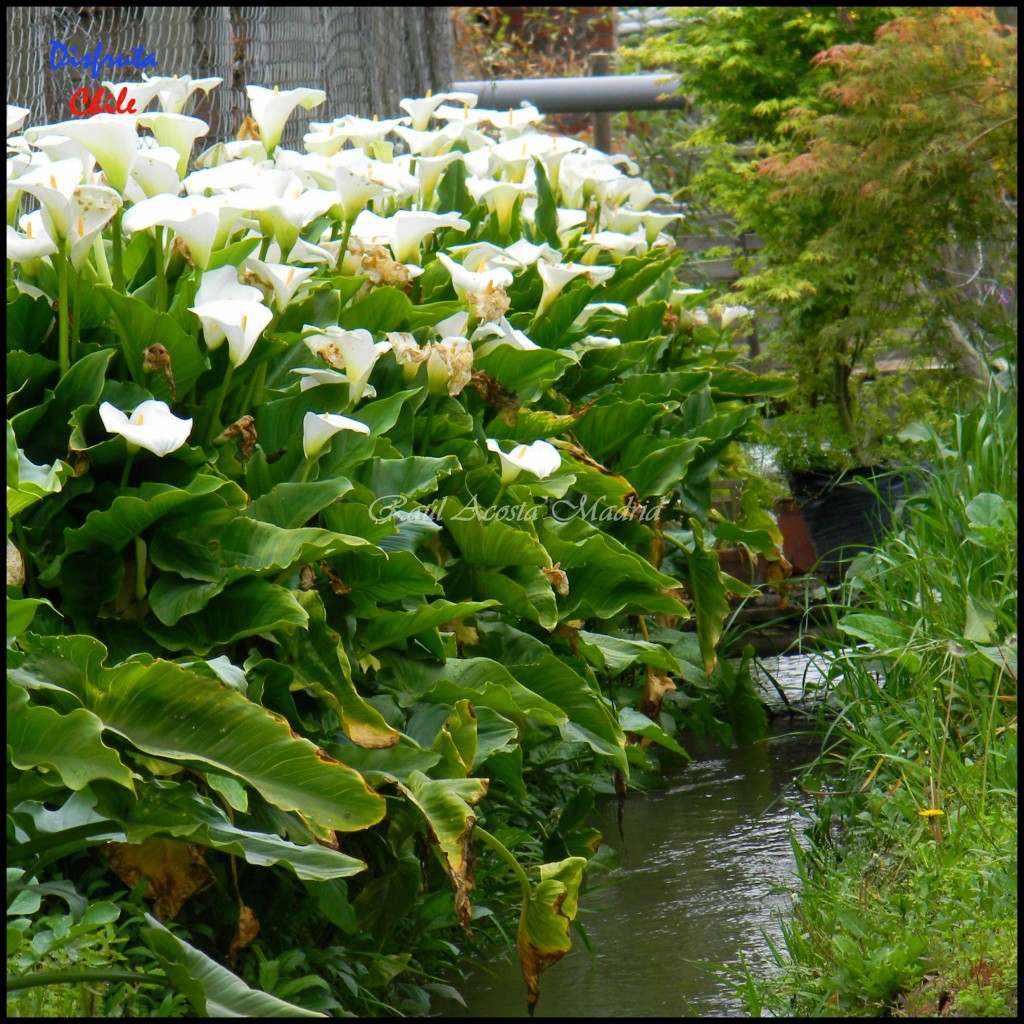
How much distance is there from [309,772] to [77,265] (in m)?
1.10

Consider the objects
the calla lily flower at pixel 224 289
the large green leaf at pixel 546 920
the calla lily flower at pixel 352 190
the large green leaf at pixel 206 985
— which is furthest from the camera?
the calla lily flower at pixel 352 190

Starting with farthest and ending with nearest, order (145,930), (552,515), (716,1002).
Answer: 1. (552,515)
2. (716,1002)
3. (145,930)

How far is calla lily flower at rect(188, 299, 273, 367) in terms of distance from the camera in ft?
7.47

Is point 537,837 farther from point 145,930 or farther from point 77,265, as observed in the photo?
point 77,265

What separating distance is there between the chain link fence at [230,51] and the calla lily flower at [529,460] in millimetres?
2211

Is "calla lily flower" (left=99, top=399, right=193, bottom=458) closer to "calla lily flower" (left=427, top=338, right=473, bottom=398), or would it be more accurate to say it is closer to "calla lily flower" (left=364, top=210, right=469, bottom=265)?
"calla lily flower" (left=427, top=338, right=473, bottom=398)

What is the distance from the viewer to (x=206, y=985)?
179cm

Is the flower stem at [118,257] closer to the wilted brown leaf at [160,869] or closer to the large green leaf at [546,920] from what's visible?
the wilted brown leaf at [160,869]

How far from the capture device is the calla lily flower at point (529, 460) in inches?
104

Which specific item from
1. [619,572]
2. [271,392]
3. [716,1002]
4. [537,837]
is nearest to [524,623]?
[619,572]

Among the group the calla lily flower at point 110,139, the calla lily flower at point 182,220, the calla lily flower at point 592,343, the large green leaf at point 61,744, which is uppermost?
the calla lily flower at point 110,139

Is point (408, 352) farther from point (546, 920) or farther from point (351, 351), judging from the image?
point (546, 920)

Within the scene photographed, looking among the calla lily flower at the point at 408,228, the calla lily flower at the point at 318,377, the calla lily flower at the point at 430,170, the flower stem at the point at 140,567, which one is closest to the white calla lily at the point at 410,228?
the calla lily flower at the point at 408,228

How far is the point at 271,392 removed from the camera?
8.96 ft
